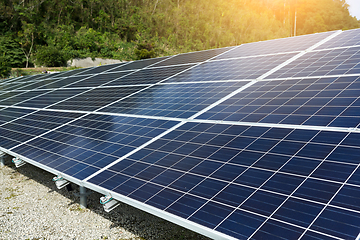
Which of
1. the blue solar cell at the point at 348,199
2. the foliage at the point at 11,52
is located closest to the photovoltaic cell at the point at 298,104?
the blue solar cell at the point at 348,199

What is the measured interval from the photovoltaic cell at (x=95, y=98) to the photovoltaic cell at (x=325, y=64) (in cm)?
789

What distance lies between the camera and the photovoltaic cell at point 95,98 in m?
14.4

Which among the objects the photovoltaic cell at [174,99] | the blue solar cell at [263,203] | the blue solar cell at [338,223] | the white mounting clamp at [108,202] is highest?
the photovoltaic cell at [174,99]

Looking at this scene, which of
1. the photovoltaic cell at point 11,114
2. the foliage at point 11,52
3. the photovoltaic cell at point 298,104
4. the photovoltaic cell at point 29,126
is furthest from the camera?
the foliage at point 11,52

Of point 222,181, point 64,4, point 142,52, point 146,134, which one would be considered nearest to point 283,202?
point 222,181

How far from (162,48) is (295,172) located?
6574cm

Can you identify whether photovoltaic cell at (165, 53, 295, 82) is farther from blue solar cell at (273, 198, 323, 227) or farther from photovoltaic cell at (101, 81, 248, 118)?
blue solar cell at (273, 198, 323, 227)

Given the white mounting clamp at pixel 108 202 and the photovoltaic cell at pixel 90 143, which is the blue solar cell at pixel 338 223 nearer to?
the white mounting clamp at pixel 108 202

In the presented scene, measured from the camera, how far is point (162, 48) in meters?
68.2

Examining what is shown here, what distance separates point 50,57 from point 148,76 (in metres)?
43.4

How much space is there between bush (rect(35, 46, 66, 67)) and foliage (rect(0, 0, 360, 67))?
1313mm

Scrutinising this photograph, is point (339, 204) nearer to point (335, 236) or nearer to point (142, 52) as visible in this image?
point (335, 236)

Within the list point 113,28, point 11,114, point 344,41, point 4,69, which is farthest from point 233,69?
point 113,28

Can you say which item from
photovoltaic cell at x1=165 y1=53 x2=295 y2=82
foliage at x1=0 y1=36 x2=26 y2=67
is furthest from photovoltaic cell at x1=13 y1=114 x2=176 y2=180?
foliage at x1=0 y1=36 x2=26 y2=67
